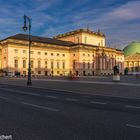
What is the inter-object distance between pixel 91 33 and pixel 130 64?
181 feet

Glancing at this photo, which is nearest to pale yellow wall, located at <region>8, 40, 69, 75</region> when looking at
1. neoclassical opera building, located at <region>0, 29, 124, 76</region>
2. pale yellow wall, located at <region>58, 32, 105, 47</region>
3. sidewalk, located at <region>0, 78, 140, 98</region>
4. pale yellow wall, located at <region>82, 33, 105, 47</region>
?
neoclassical opera building, located at <region>0, 29, 124, 76</region>

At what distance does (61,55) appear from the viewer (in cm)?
12588

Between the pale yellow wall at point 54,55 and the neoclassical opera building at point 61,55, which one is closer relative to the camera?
the pale yellow wall at point 54,55

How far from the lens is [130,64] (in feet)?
604

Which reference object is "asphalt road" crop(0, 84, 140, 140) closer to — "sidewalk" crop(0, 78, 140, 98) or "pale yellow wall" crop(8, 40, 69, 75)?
"sidewalk" crop(0, 78, 140, 98)

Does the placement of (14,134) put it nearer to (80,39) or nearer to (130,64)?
(80,39)

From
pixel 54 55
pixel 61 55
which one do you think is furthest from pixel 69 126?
pixel 61 55

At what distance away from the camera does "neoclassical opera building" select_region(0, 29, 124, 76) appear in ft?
348

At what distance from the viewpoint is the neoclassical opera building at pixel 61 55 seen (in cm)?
10600

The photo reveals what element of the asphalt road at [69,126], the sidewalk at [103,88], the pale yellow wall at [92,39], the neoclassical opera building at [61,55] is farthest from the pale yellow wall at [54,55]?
the asphalt road at [69,126]

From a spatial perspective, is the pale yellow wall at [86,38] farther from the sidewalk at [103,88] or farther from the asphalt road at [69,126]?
the asphalt road at [69,126]

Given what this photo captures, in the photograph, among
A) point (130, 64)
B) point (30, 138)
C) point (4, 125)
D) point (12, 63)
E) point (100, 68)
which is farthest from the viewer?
point (130, 64)

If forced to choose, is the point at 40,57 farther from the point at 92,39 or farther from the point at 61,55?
the point at 92,39

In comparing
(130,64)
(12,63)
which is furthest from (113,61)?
(12,63)
